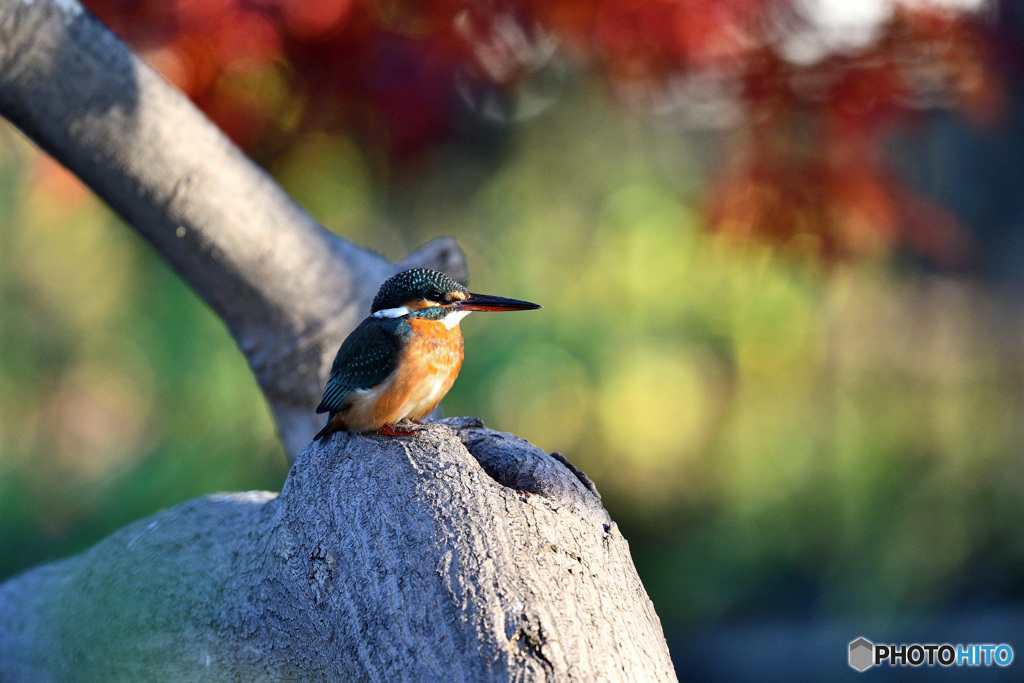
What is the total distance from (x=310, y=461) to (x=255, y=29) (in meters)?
1.20

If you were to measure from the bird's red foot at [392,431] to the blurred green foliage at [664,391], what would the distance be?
74.4 inches

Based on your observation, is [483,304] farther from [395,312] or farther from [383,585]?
[383,585]

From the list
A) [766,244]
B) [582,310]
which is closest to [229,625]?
[766,244]

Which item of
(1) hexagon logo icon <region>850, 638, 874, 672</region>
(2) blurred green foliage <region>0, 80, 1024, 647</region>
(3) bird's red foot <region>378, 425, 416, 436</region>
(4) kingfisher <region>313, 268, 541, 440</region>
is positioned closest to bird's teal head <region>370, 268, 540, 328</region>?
(4) kingfisher <region>313, 268, 541, 440</region>

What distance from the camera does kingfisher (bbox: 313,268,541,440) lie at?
54.7 inches

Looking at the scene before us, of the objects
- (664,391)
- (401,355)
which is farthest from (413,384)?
(664,391)

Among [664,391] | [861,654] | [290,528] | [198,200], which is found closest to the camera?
[290,528]

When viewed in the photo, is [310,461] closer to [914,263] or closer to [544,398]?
[544,398]

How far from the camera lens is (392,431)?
142cm

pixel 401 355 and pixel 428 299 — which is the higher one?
pixel 428 299

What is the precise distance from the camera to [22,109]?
4.96 ft

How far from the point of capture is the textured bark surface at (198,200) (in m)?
1.49

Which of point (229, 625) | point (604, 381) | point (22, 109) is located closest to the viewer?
point (229, 625)

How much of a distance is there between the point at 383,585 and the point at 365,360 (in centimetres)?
42
